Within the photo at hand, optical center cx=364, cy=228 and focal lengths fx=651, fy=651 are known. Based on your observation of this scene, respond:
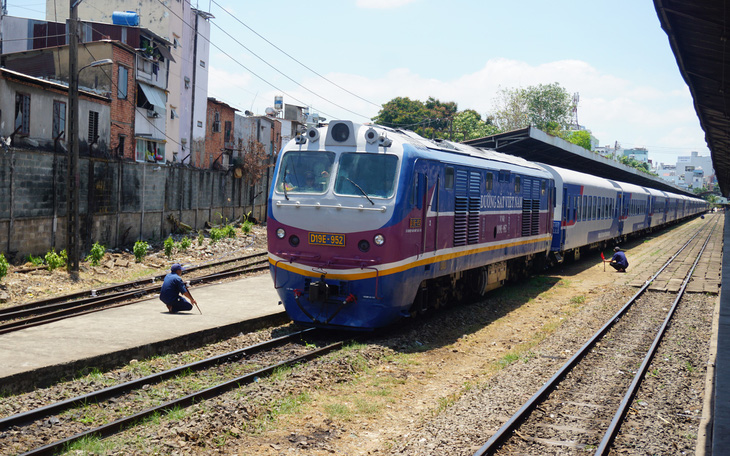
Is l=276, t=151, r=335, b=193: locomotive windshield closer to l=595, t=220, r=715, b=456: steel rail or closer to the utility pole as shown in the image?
l=595, t=220, r=715, b=456: steel rail

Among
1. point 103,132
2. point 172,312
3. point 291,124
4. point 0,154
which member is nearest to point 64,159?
point 0,154

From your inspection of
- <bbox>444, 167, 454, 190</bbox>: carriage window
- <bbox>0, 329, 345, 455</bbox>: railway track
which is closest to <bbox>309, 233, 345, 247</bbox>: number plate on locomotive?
<bbox>0, 329, 345, 455</bbox>: railway track

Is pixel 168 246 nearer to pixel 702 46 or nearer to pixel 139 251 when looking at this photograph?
pixel 139 251

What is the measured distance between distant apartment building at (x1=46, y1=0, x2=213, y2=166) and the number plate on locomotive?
28569mm

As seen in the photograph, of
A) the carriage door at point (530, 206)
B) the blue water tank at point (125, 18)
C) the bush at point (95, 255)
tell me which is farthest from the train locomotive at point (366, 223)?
Answer: the blue water tank at point (125, 18)

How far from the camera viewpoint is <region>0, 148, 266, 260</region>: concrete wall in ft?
58.5

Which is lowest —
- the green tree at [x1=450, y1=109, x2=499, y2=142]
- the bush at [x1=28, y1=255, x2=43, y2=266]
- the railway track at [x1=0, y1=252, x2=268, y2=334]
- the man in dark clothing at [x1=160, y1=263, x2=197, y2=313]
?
the railway track at [x1=0, y1=252, x2=268, y2=334]

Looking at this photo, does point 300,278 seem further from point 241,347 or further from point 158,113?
point 158,113

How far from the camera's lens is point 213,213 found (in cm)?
3091

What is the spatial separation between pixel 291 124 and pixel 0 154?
119 feet

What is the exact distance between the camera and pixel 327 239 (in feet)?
34.7

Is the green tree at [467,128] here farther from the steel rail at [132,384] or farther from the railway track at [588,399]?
the steel rail at [132,384]

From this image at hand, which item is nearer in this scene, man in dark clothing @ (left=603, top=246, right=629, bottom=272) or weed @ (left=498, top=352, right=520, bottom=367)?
weed @ (left=498, top=352, right=520, bottom=367)

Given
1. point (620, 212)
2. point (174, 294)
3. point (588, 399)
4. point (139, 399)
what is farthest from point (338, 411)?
point (620, 212)
